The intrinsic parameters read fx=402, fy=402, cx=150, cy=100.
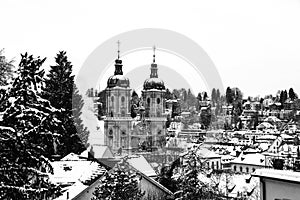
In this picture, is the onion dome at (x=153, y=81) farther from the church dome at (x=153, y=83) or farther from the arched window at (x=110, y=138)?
the arched window at (x=110, y=138)

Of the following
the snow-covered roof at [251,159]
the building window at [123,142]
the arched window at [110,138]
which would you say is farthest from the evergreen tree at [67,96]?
the snow-covered roof at [251,159]

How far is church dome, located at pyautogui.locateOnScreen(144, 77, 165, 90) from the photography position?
1524 inches

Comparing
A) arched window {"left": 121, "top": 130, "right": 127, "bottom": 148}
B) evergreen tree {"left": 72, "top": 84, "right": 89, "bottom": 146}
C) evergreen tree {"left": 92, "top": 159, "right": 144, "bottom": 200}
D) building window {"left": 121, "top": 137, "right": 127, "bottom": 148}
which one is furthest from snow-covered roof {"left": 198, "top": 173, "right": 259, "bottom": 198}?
evergreen tree {"left": 92, "top": 159, "right": 144, "bottom": 200}

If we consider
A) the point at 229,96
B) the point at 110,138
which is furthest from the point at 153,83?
the point at 229,96

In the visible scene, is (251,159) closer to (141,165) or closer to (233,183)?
(233,183)

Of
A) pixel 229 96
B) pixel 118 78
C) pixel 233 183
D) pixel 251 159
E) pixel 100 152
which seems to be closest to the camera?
pixel 100 152

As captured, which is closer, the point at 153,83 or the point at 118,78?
the point at 118,78

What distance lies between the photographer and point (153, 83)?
39.0 meters

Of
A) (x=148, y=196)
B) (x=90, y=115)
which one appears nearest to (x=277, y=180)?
(x=148, y=196)

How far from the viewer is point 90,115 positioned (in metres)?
34.9

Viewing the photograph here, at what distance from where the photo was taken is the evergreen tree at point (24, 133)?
7098 mm

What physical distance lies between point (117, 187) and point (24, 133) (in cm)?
739

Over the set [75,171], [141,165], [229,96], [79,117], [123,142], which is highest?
[229,96]

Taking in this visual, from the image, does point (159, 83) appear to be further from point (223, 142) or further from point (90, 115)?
point (223, 142)
